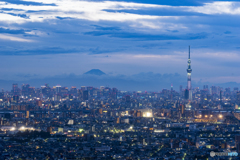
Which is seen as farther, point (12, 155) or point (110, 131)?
point (110, 131)

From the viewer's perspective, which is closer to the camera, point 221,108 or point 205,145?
point 205,145

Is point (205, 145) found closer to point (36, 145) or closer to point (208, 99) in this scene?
point (36, 145)

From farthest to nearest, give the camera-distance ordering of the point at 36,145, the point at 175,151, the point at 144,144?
the point at 144,144
the point at 36,145
the point at 175,151

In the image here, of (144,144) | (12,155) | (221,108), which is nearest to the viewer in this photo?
(12,155)

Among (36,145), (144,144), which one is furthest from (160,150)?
(36,145)

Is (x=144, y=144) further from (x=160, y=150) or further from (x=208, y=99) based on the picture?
(x=208, y=99)

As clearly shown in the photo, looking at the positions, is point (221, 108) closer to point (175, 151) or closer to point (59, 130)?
point (59, 130)

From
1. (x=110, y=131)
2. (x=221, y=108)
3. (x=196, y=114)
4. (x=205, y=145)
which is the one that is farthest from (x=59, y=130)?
(x=221, y=108)

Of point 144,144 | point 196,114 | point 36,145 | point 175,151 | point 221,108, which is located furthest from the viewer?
point 221,108

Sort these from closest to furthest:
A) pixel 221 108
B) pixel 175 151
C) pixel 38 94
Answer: pixel 175 151 < pixel 221 108 < pixel 38 94
